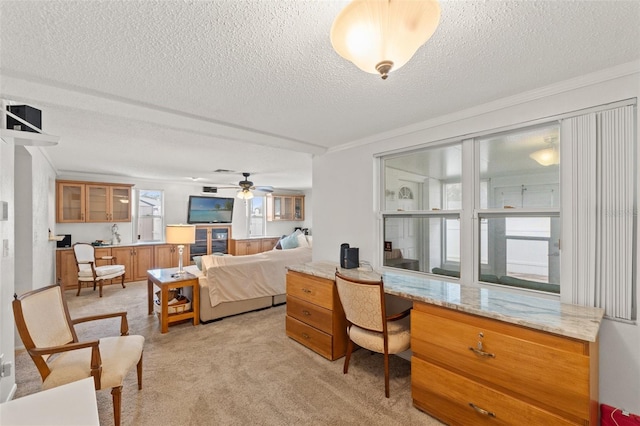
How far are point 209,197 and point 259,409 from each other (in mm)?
6277

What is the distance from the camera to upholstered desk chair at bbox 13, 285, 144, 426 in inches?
67.6

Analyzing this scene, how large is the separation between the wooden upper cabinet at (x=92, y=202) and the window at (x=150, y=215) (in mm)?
453

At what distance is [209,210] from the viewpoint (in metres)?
7.51

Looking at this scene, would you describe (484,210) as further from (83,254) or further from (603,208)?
(83,254)

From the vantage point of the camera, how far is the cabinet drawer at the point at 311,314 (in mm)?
2752

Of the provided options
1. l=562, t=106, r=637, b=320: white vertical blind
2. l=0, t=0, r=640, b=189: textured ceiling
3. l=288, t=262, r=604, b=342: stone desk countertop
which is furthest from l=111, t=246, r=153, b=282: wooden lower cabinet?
l=562, t=106, r=637, b=320: white vertical blind

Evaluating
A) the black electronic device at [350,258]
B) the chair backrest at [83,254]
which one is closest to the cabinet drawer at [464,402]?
the black electronic device at [350,258]

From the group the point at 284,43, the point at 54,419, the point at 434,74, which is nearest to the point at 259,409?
the point at 54,419

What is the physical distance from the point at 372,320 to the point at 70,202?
20.9 ft

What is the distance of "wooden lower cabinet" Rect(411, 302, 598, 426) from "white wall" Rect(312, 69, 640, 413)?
0.22m

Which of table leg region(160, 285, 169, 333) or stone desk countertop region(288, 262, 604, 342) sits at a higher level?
stone desk countertop region(288, 262, 604, 342)

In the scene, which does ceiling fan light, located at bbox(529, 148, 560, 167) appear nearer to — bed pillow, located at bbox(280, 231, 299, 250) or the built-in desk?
the built-in desk

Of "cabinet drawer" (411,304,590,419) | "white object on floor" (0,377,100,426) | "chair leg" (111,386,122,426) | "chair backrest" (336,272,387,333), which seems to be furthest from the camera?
"chair backrest" (336,272,387,333)

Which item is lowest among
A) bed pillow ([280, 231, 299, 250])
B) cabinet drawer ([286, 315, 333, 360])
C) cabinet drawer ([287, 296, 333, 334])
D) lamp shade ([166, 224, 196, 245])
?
cabinet drawer ([286, 315, 333, 360])
